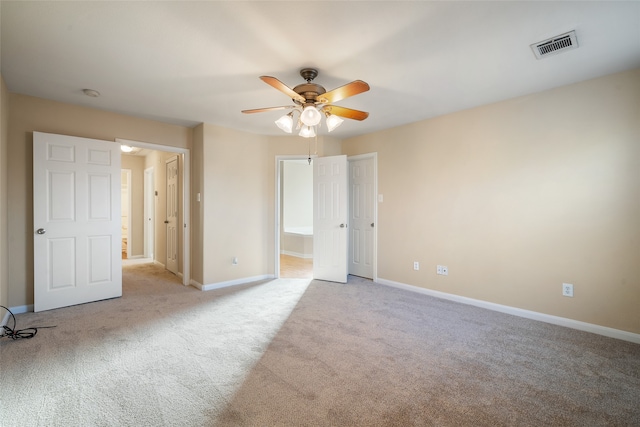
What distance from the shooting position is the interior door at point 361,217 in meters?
4.95

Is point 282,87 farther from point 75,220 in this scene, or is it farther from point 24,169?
point 24,169

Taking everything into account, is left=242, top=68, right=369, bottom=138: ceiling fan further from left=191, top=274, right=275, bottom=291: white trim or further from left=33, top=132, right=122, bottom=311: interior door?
left=191, top=274, right=275, bottom=291: white trim

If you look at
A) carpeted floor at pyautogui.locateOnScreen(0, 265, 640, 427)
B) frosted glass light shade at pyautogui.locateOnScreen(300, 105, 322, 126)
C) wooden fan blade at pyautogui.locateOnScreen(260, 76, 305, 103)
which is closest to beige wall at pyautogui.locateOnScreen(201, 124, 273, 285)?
carpeted floor at pyautogui.locateOnScreen(0, 265, 640, 427)

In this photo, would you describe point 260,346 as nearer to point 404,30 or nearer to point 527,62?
point 404,30

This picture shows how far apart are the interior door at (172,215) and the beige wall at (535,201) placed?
386cm

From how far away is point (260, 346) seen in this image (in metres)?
2.48

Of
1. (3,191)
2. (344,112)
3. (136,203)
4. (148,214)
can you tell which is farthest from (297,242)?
(3,191)

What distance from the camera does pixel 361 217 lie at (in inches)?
200

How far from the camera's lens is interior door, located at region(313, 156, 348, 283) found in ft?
15.4

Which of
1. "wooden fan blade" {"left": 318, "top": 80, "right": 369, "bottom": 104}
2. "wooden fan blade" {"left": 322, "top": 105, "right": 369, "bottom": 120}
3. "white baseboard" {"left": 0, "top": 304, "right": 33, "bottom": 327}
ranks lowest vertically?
"white baseboard" {"left": 0, "top": 304, "right": 33, "bottom": 327}

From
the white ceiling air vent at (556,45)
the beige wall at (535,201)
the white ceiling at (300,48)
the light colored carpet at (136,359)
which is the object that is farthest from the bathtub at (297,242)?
the white ceiling air vent at (556,45)

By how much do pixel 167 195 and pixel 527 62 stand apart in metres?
5.67

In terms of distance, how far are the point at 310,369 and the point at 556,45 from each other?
3.10m

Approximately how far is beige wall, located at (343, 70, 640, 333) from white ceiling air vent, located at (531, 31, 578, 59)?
2.91 ft
